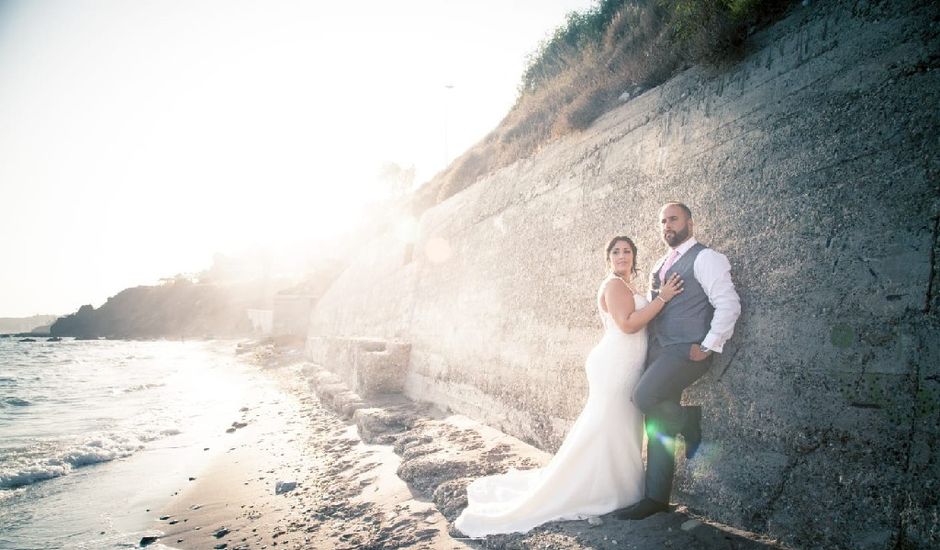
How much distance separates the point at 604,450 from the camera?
2.98m

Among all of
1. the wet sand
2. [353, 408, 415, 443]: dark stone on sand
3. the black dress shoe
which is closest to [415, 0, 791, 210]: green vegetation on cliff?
the black dress shoe

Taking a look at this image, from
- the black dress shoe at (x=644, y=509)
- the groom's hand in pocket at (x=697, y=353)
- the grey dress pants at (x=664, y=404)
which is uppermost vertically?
the groom's hand in pocket at (x=697, y=353)

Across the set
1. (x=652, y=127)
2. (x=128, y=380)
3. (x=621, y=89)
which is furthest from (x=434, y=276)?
(x=128, y=380)

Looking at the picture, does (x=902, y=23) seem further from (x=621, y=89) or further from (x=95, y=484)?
(x=95, y=484)

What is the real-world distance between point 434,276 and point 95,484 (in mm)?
6276

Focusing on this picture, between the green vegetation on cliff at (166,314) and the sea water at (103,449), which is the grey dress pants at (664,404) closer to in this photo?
the sea water at (103,449)

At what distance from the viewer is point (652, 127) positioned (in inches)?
165

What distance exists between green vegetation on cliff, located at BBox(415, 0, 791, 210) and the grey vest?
186 centimetres

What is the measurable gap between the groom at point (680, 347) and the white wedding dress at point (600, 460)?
0.46 feet

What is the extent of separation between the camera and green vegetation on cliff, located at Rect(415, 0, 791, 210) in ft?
11.3

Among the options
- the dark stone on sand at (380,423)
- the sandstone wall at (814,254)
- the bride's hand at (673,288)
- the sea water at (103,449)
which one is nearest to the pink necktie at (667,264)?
the bride's hand at (673,288)

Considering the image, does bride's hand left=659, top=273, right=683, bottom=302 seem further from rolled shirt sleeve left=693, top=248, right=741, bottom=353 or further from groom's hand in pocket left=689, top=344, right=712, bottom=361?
groom's hand in pocket left=689, top=344, right=712, bottom=361

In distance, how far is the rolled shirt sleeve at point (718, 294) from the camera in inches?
104

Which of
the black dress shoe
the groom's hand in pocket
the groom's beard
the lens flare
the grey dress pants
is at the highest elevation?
the lens flare
